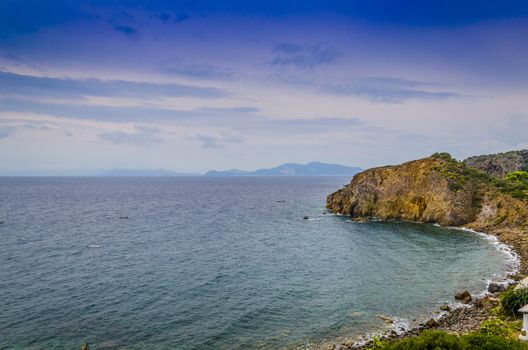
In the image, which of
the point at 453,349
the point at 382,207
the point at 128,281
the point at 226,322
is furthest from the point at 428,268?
the point at 382,207

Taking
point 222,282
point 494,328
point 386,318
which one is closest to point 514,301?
point 494,328

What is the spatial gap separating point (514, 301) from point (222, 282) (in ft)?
114

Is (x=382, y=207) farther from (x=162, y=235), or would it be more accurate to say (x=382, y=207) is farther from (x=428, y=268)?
(x=162, y=235)

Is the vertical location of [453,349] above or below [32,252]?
above

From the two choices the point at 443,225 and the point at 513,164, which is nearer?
the point at 443,225

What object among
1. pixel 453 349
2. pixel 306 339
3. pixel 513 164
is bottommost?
pixel 306 339

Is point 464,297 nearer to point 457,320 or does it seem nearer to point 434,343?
point 457,320

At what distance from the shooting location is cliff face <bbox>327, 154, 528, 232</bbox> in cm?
9069

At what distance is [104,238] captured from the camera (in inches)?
3290

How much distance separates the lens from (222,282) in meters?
52.8

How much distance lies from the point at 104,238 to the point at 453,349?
77715mm

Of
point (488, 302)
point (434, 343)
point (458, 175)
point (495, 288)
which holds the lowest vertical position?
point (488, 302)

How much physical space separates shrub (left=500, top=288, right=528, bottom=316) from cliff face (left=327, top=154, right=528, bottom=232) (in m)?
53.5

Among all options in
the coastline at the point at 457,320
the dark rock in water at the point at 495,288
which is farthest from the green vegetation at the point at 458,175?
the dark rock in water at the point at 495,288
